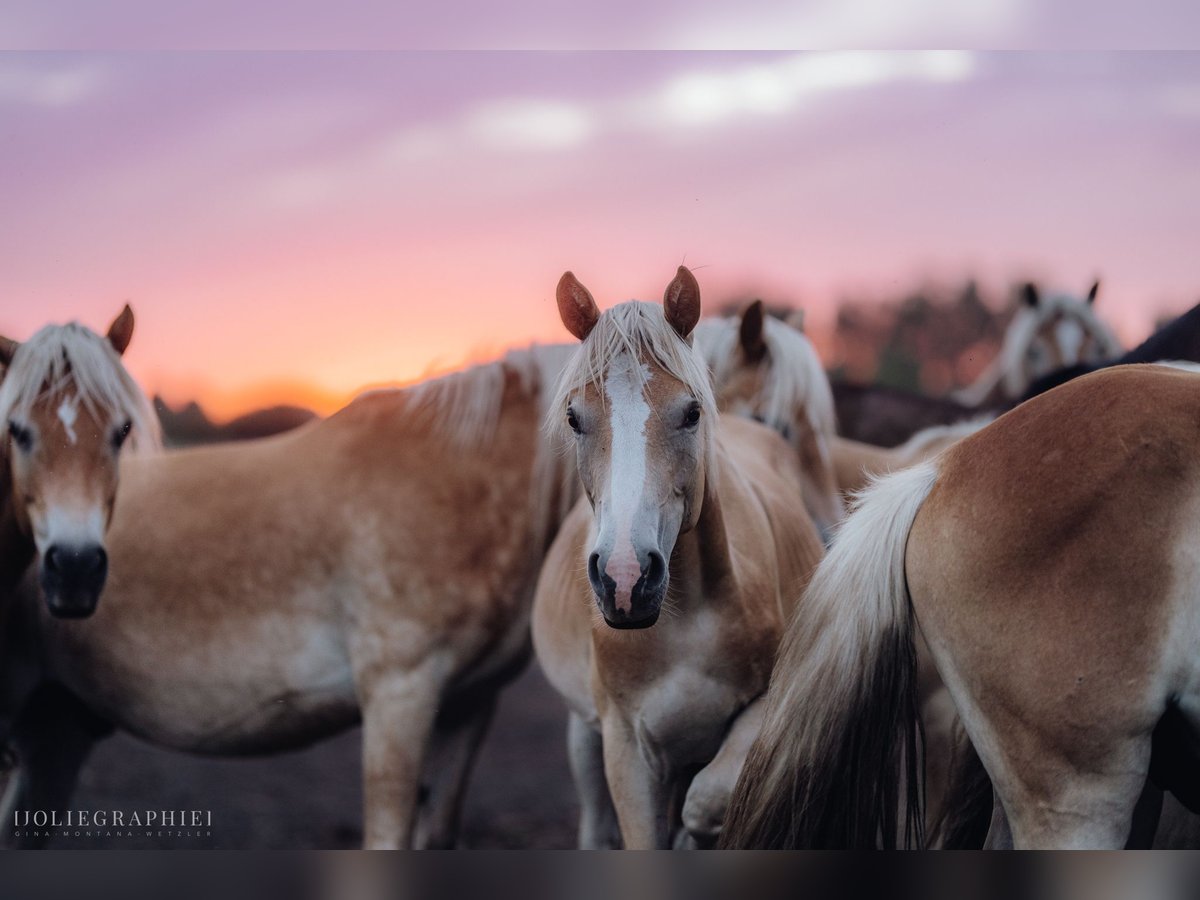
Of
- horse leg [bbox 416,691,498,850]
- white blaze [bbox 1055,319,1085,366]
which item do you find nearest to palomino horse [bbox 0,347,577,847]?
horse leg [bbox 416,691,498,850]

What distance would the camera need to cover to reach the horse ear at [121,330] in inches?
→ 119

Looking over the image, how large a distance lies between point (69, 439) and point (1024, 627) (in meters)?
2.23

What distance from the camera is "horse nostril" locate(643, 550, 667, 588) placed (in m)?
2.16

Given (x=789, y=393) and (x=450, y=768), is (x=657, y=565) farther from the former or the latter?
(x=450, y=768)

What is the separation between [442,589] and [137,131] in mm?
1429

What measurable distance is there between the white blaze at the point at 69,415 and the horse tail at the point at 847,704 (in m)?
1.81

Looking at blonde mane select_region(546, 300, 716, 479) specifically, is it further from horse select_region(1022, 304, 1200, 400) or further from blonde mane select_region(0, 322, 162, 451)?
blonde mane select_region(0, 322, 162, 451)

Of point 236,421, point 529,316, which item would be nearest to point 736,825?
point 529,316

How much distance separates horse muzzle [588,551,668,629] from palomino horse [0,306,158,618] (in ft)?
4.58

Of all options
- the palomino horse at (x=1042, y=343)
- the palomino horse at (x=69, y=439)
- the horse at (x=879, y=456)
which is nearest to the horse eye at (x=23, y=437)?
the palomino horse at (x=69, y=439)

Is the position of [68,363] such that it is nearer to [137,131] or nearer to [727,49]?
[137,131]

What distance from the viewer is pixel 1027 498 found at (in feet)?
6.22

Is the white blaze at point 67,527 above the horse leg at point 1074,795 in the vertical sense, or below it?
above

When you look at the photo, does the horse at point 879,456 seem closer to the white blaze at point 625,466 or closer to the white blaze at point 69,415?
the white blaze at point 625,466
